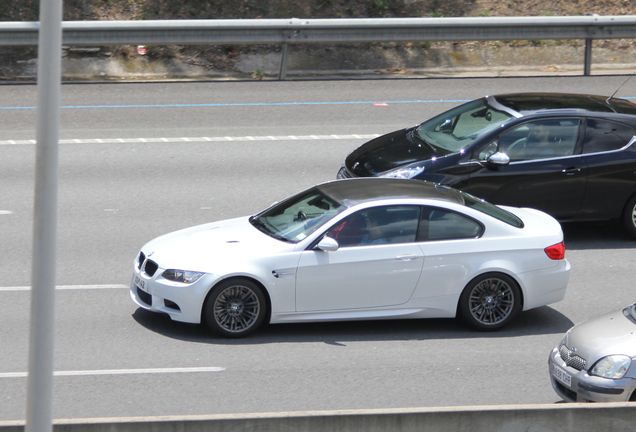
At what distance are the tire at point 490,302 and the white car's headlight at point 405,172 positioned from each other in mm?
2517

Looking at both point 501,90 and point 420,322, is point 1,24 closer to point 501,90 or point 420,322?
point 501,90

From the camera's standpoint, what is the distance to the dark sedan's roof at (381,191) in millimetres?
8938

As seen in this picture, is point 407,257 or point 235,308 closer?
point 235,308

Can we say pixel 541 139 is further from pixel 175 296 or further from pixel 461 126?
pixel 175 296

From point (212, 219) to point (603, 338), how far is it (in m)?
6.28

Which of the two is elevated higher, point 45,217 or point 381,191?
point 45,217

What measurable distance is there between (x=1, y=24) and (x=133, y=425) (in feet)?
48.1

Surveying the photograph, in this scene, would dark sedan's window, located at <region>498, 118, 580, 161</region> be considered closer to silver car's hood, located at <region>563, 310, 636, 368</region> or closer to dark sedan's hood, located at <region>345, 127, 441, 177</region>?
dark sedan's hood, located at <region>345, 127, 441, 177</region>

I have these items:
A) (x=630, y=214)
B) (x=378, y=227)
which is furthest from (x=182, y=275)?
(x=630, y=214)

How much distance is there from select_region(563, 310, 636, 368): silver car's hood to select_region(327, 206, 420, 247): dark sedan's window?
218 centimetres

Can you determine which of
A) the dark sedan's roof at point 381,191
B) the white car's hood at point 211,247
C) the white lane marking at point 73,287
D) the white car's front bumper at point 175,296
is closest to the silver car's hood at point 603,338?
the dark sedan's roof at point 381,191

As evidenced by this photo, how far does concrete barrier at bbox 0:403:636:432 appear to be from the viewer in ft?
17.7

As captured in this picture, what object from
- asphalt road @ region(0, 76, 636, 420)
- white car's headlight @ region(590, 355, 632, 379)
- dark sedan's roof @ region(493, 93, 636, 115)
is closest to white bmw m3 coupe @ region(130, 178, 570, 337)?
asphalt road @ region(0, 76, 636, 420)

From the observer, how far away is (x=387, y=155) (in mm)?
11609
